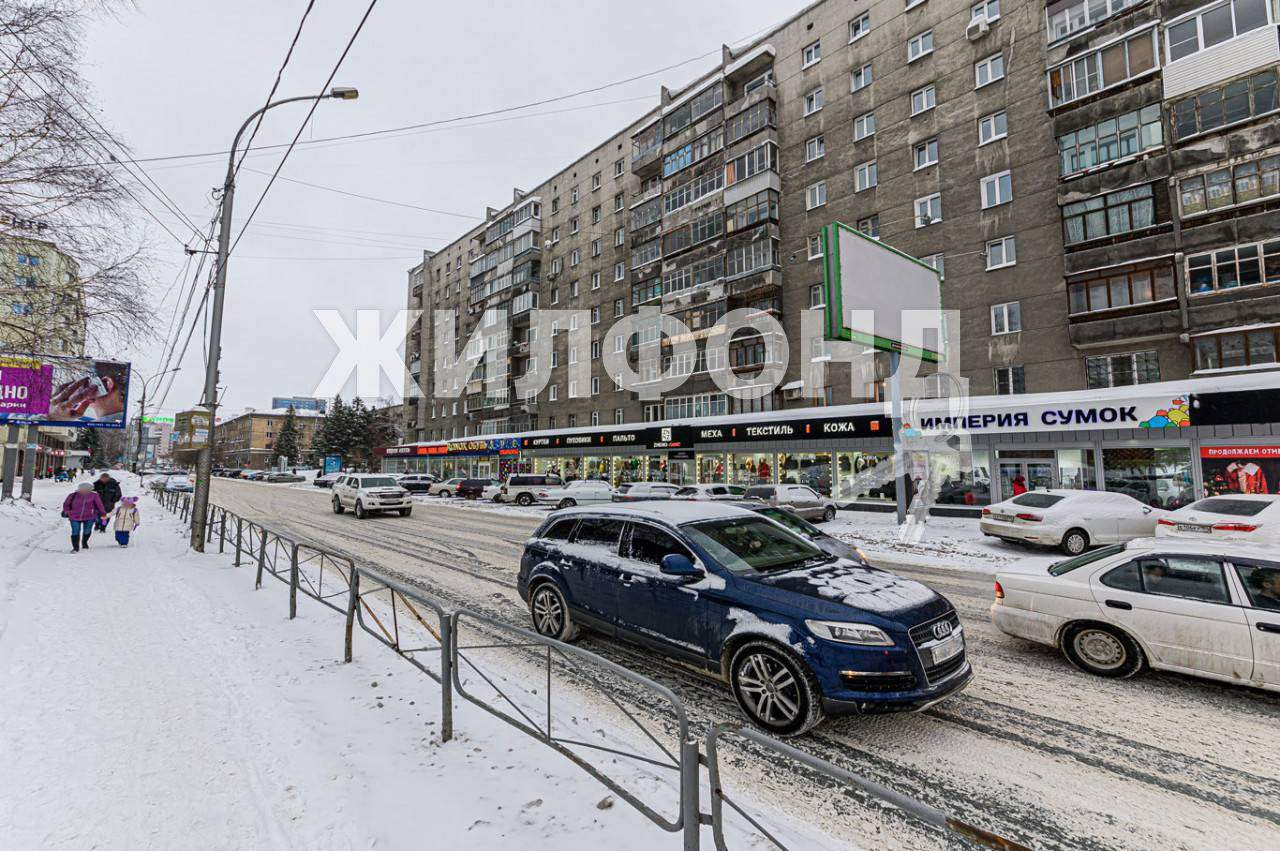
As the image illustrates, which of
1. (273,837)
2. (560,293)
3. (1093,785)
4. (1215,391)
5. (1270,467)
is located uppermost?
(560,293)

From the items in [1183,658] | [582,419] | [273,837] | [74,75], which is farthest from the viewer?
[582,419]

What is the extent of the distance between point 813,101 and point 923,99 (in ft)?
19.3

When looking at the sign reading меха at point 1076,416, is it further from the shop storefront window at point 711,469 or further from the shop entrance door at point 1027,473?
the shop storefront window at point 711,469

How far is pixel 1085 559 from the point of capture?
587cm

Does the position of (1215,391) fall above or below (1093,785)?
above

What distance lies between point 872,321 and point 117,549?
66.6 ft

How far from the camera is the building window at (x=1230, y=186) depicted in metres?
16.4

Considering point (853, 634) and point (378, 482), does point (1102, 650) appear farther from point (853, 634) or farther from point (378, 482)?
point (378, 482)

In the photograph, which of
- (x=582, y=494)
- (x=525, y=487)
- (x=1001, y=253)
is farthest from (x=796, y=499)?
(x=525, y=487)

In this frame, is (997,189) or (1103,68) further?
(997,189)

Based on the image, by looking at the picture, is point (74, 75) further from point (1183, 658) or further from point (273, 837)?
point (1183, 658)

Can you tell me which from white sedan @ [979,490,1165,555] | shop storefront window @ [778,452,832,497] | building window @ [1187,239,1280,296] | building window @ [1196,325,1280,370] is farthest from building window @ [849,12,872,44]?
white sedan @ [979,490,1165,555]

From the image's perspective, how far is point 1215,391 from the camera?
1564 cm

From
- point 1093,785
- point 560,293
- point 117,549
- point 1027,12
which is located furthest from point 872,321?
point 560,293
